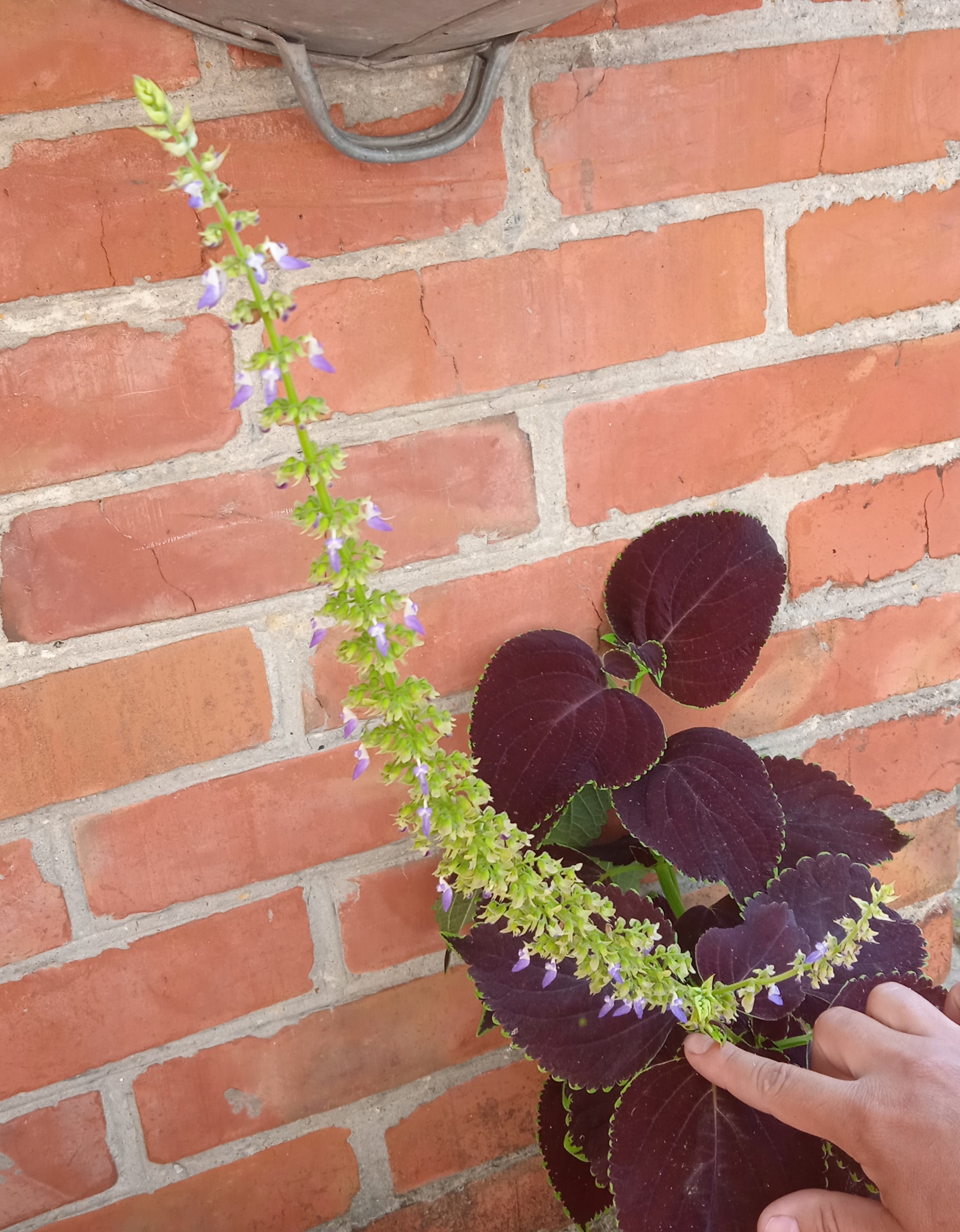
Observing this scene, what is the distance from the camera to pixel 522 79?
612 millimetres

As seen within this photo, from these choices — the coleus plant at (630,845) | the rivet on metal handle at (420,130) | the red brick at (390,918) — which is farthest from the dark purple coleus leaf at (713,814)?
the rivet on metal handle at (420,130)

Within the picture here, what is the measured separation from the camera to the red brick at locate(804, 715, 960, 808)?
33.7 inches

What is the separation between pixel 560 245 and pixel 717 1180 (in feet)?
1.95

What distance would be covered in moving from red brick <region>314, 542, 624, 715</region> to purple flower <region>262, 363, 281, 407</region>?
303 mm

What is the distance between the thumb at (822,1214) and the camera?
50 centimetres

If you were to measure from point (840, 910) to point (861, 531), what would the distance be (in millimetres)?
325

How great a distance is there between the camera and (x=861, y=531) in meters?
0.80

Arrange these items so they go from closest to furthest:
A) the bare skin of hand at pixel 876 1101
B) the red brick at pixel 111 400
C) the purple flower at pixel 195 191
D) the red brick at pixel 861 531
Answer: the purple flower at pixel 195 191 → the bare skin of hand at pixel 876 1101 → the red brick at pixel 111 400 → the red brick at pixel 861 531

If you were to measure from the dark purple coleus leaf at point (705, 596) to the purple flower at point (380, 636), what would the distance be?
33cm

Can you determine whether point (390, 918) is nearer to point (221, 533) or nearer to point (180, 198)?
point (221, 533)

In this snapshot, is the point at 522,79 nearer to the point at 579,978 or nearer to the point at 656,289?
the point at 656,289

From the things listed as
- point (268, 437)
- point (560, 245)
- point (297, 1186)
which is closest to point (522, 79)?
point (560, 245)

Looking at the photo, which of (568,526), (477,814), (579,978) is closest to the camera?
(477,814)

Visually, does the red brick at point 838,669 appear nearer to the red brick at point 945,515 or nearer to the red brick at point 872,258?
the red brick at point 945,515
